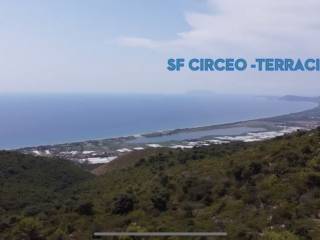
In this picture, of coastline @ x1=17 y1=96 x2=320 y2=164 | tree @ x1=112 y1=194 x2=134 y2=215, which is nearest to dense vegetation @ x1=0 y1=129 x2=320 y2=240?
tree @ x1=112 y1=194 x2=134 y2=215

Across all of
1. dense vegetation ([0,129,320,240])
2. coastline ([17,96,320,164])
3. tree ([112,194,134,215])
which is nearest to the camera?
dense vegetation ([0,129,320,240])

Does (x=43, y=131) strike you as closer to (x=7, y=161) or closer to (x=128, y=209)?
(x=7, y=161)

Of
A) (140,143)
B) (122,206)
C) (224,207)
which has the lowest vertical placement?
(140,143)

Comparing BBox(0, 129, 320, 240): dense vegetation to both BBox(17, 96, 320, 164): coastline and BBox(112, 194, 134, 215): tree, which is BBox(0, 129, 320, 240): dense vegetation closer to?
BBox(112, 194, 134, 215): tree

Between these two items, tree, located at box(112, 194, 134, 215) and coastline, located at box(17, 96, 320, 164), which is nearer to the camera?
tree, located at box(112, 194, 134, 215)

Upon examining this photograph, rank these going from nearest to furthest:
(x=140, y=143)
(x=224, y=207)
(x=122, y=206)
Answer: (x=224, y=207) < (x=122, y=206) < (x=140, y=143)

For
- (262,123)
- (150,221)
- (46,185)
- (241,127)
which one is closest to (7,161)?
(46,185)

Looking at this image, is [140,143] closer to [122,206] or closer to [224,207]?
[122,206]

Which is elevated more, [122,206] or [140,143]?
[122,206]

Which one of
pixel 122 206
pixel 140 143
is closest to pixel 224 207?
pixel 122 206

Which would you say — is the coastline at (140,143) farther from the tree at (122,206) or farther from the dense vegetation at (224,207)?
the tree at (122,206)

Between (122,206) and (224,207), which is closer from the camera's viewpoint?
(224,207)
